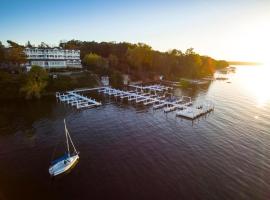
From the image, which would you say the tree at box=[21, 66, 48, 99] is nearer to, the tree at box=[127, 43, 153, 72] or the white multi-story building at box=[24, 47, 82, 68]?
the white multi-story building at box=[24, 47, 82, 68]

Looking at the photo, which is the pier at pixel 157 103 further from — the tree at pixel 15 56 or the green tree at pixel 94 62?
the tree at pixel 15 56

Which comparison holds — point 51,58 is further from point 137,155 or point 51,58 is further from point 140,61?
point 137,155

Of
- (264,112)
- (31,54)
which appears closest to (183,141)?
(264,112)

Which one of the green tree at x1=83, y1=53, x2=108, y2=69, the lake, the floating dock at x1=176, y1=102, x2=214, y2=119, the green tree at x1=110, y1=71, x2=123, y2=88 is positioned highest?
the green tree at x1=83, y1=53, x2=108, y2=69

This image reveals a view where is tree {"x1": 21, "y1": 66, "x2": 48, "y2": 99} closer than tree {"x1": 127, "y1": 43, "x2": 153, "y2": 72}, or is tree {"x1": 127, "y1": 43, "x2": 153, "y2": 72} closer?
tree {"x1": 21, "y1": 66, "x2": 48, "y2": 99}

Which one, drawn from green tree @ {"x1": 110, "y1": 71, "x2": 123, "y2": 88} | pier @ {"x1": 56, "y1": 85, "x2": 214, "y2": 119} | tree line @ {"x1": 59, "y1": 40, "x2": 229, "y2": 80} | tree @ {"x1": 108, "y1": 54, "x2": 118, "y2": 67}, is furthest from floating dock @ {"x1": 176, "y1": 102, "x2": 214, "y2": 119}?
tree @ {"x1": 108, "y1": 54, "x2": 118, "y2": 67}

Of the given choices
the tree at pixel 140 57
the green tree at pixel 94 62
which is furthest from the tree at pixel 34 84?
the tree at pixel 140 57

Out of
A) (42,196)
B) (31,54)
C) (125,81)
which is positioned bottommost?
(42,196)

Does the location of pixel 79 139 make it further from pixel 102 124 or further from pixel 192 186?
pixel 192 186
